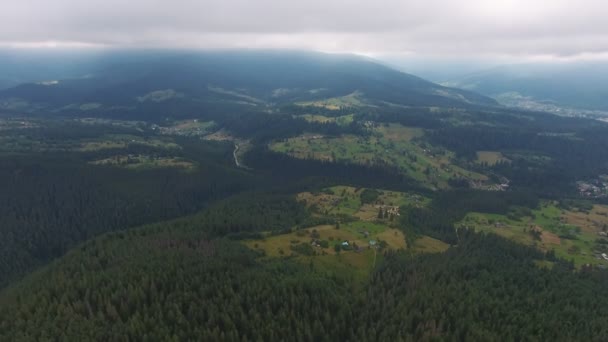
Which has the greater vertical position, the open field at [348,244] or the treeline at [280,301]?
the treeline at [280,301]

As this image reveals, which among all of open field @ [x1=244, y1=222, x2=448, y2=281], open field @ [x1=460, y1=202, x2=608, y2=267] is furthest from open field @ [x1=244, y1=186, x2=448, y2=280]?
open field @ [x1=460, y1=202, x2=608, y2=267]

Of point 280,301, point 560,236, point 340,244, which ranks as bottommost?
point 560,236

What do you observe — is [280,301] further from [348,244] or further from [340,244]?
[348,244]

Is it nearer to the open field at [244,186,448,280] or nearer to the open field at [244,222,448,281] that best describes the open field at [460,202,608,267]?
the open field at [244,186,448,280]

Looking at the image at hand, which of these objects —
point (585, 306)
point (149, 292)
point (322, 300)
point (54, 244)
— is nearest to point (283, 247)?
point (322, 300)

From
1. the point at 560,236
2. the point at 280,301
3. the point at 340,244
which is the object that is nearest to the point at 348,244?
the point at 340,244

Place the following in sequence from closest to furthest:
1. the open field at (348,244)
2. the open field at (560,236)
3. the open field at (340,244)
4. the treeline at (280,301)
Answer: the treeline at (280,301) < the open field at (340,244) < the open field at (348,244) < the open field at (560,236)

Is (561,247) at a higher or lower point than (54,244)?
higher

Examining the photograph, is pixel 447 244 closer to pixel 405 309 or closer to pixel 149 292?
pixel 405 309

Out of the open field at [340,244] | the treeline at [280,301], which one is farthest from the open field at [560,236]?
the open field at [340,244]

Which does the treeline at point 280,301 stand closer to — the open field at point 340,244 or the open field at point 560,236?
the open field at point 340,244

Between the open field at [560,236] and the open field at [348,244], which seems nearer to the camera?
the open field at [348,244]
